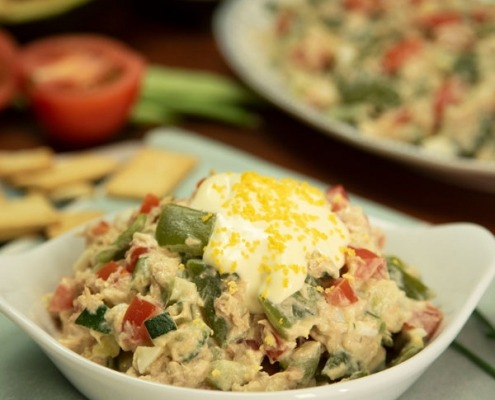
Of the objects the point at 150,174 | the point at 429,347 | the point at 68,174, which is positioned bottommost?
the point at 68,174

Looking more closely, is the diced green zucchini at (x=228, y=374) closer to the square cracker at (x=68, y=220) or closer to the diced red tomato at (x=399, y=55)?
the square cracker at (x=68, y=220)

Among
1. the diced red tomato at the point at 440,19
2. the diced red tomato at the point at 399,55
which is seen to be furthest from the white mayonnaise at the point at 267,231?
the diced red tomato at the point at 440,19

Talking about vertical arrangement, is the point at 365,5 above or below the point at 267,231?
below

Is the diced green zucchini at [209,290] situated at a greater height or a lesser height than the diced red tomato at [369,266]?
lesser

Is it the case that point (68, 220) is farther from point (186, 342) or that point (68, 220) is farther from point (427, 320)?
point (427, 320)

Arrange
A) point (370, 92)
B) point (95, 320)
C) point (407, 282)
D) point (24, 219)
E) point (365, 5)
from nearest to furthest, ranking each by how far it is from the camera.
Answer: point (95, 320)
point (407, 282)
point (24, 219)
point (370, 92)
point (365, 5)

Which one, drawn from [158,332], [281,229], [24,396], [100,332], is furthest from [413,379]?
[24,396]

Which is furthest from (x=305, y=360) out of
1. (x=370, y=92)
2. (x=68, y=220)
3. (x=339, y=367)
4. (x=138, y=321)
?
(x=370, y=92)
